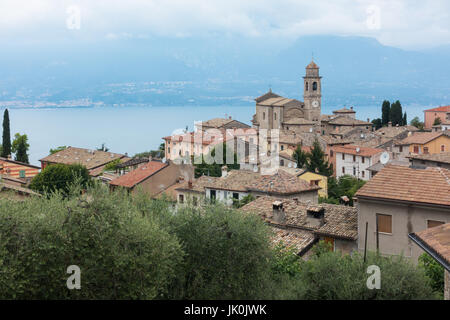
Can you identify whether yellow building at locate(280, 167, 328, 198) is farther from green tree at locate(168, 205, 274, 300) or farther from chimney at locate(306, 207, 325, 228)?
green tree at locate(168, 205, 274, 300)

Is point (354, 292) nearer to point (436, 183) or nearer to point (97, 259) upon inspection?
point (97, 259)

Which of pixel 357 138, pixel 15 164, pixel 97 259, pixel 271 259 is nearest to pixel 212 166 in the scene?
pixel 15 164

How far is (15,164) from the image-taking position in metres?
45.6

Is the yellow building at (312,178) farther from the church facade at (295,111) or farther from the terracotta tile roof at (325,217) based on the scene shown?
the church facade at (295,111)

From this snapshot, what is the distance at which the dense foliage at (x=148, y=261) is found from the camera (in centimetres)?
994

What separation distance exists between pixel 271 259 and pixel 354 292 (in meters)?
2.94


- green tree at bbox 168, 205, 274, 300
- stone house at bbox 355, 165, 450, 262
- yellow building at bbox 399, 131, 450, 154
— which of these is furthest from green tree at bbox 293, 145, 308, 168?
green tree at bbox 168, 205, 274, 300

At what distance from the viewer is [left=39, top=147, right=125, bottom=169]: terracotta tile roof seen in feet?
182

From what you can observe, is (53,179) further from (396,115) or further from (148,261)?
(396,115)

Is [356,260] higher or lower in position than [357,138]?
lower

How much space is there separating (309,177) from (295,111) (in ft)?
131

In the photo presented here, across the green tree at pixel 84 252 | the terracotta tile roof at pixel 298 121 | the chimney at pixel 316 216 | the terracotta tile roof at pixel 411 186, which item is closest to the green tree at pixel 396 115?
Answer: the terracotta tile roof at pixel 298 121

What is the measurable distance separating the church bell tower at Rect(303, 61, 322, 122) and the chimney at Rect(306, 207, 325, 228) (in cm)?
5962
